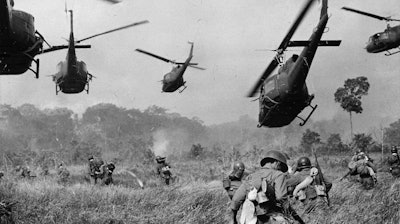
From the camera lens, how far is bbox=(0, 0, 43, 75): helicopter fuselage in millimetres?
7777

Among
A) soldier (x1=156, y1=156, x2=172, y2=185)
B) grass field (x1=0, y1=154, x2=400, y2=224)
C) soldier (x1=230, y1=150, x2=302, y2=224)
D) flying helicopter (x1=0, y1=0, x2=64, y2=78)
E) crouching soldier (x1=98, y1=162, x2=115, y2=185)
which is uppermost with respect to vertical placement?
flying helicopter (x1=0, y1=0, x2=64, y2=78)

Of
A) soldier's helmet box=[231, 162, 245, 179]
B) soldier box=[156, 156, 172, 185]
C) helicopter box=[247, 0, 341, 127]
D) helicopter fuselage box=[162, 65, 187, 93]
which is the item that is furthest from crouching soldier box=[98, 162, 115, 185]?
soldier's helmet box=[231, 162, 245, 179]

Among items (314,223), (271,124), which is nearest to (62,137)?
(271,124)

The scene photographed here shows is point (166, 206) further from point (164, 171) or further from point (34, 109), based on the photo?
point (34, 109)

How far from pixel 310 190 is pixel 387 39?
995cm

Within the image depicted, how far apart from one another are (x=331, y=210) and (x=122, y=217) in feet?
12.7

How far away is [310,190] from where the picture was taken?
7941 mm

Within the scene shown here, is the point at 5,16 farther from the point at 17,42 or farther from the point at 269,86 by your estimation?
the point at 269,86

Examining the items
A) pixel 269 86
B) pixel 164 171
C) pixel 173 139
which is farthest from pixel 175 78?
pixel 173 139

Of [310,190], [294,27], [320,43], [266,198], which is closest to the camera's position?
[266,198]

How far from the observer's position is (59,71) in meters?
13.1

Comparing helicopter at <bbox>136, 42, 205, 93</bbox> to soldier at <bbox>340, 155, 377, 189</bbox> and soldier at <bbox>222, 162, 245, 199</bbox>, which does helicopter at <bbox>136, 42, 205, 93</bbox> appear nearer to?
soldier at <bbox>340, 155, 377, 189</bbox>

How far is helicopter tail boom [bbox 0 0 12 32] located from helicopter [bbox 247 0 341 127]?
5.08 meters

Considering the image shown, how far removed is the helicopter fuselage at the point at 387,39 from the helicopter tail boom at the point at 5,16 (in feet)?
42.0
